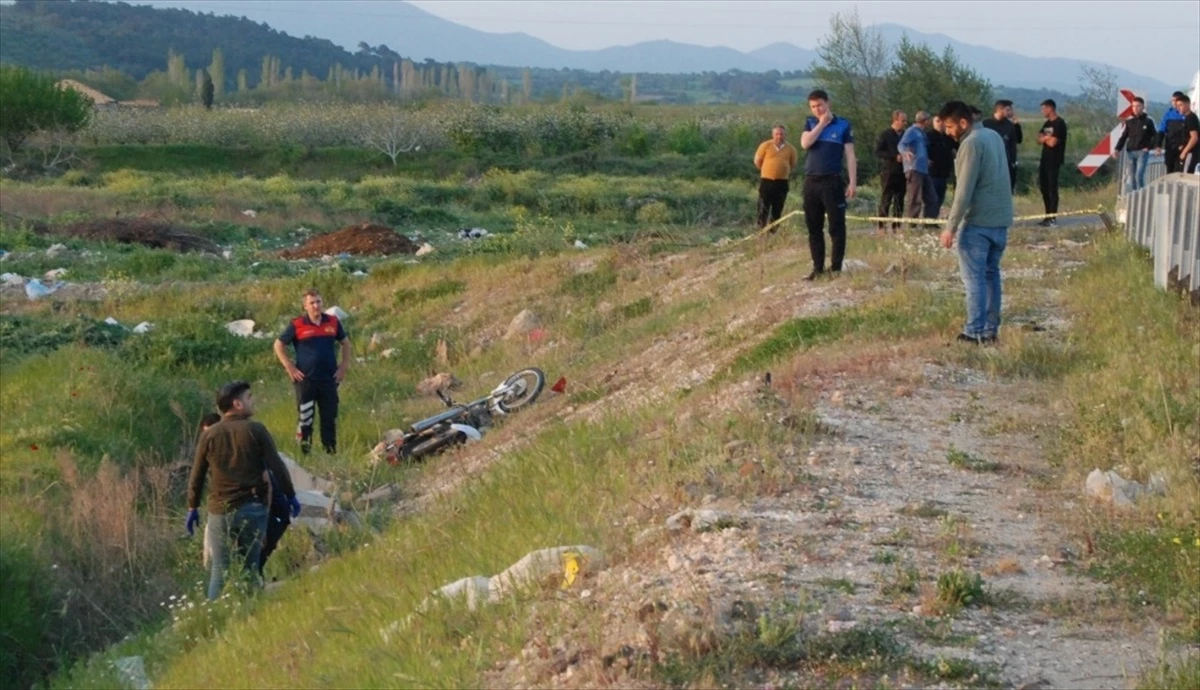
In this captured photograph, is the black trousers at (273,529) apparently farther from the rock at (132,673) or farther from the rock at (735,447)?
the rock at (735,447)

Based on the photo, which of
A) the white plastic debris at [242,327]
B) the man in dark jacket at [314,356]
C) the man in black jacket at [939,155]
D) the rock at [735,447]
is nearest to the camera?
the rock at [735,447]

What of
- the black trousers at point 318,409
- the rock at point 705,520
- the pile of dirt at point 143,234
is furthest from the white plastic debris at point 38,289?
the rock at point 705,520

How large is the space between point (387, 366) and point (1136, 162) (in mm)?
10221

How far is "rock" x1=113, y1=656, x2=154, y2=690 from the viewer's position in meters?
8.27

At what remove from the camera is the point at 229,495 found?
9125mm

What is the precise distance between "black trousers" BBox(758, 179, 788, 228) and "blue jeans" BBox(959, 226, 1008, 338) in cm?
729

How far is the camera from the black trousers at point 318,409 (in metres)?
12.7

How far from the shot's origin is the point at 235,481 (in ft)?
29.8

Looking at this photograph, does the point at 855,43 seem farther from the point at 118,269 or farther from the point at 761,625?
the point at 761,625

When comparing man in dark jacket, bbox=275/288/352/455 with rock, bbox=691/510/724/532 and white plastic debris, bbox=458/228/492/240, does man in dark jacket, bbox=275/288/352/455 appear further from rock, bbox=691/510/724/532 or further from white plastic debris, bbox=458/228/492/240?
white plastic debris, bbox=458/228/492/240

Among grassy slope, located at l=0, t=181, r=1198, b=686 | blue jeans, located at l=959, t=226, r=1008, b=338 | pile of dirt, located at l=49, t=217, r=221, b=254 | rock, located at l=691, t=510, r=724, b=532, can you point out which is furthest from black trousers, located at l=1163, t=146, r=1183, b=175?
pile of dirt, located at l=49, t=217, r=221, b=254

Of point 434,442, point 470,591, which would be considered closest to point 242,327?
point 434,442

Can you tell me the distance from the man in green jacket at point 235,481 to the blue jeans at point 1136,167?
1370cm

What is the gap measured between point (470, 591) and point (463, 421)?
7055mm
